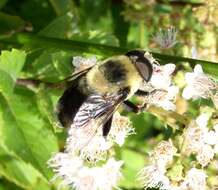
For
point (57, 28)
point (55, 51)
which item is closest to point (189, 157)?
point (55, 51)

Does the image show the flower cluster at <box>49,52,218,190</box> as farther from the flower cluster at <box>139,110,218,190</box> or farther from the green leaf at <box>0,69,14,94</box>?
the green leaf at <box>0,69,14,94</box>

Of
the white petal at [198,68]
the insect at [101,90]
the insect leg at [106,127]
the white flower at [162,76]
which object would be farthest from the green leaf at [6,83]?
the white petal at [198,68]

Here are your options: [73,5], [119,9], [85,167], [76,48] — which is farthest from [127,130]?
[119,9]

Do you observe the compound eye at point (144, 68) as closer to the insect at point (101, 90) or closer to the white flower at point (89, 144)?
the insect at point (101, 90)

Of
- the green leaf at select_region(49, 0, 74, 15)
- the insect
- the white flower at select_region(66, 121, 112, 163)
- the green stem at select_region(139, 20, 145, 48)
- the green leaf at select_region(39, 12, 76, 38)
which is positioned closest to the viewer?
the insect

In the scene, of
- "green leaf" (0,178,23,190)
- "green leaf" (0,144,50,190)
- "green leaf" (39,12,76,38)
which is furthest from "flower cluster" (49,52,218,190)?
"green leaf" (0,178,23,190)

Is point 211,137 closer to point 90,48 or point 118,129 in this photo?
point 118,129
